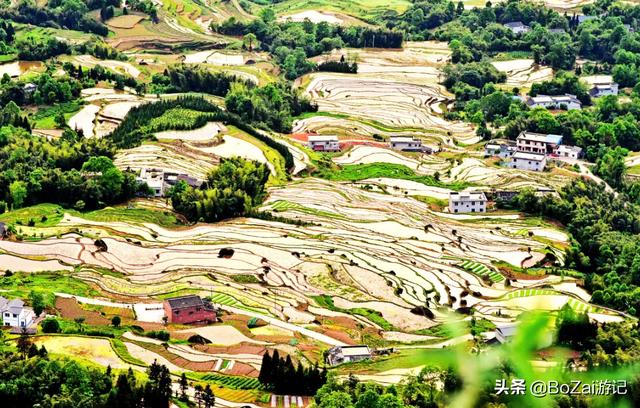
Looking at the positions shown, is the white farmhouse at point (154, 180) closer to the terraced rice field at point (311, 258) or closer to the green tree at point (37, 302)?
the terraced rice field at point (311, 258)

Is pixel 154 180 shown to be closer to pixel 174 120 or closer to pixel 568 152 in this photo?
pixel 174 120

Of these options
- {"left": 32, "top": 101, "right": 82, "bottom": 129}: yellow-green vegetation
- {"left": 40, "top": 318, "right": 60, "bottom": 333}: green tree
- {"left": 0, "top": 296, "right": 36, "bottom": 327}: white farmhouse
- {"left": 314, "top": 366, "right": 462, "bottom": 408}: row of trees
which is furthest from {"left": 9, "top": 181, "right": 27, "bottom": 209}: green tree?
{"left": 314, "top": 366, "right": 462, "bottom": 408}: row of trees

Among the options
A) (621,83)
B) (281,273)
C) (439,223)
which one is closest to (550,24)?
(621,83)

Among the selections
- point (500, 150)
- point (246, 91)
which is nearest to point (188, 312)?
point (500, 150)

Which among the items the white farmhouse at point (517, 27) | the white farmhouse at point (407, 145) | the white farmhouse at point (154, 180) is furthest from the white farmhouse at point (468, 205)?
the white farmhouse at point (517, 27)

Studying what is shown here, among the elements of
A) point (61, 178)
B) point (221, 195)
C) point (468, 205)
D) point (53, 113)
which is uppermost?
point (53, 113)

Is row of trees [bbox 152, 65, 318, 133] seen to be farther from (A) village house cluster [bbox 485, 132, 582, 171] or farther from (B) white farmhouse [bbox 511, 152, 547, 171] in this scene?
Answer: (B) white farmhouse [bbox 511, 152, 547, 171]
